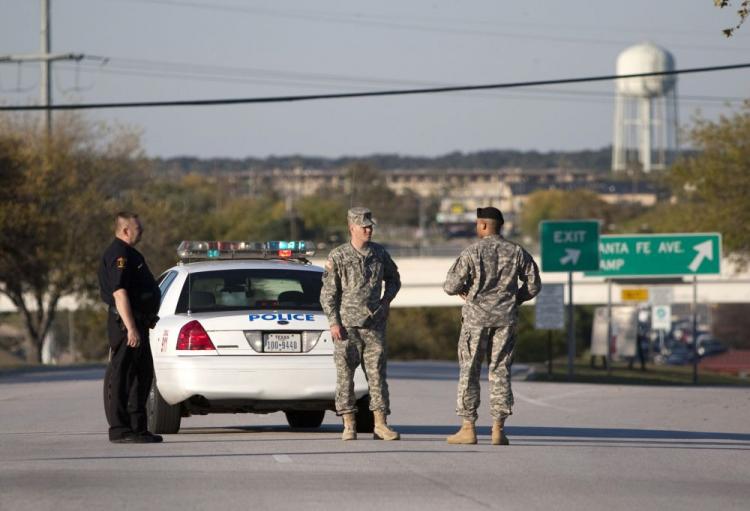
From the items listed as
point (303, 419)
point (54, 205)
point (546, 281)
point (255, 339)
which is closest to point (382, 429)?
point (255, 339)

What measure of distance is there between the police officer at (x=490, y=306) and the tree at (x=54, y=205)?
3323 cm

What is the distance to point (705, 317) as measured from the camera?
395 ft

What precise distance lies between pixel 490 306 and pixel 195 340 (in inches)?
105

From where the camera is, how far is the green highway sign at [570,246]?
3114 cm

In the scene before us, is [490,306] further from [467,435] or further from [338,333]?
[338,333]

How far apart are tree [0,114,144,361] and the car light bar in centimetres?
3021

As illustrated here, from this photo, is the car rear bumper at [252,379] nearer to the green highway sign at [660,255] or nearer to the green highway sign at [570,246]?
the green highway sign at [570,246]

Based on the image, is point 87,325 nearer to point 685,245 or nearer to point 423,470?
point 685,245

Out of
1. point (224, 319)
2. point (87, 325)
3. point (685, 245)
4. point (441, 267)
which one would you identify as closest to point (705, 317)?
point (441, 267)

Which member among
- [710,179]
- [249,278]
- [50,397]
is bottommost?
[50,397]

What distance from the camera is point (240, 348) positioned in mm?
13094

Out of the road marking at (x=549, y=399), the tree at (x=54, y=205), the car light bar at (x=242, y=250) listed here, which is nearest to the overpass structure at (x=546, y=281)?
Answer: the tree at (x=54, y=205)

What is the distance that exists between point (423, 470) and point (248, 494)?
1.74 m

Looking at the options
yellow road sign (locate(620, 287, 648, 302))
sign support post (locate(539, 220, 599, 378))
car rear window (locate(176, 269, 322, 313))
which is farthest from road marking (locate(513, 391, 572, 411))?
yellow road sign (locate(620, 287, 648, 302))
